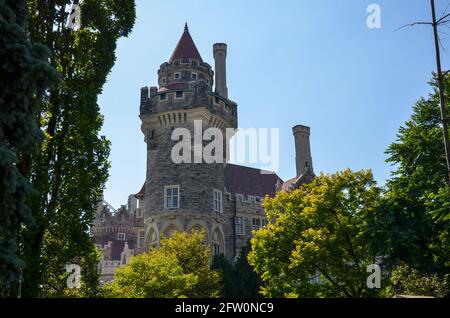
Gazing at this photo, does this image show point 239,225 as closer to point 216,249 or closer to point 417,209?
point 216,249

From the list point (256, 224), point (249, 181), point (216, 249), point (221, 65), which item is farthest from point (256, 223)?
point (221, 65)

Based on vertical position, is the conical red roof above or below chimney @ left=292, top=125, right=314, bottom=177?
above

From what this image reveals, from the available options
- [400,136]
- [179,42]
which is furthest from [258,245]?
[179,42]

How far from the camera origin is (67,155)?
47.7 ft

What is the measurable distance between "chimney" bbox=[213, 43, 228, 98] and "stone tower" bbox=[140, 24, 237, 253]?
283 inches

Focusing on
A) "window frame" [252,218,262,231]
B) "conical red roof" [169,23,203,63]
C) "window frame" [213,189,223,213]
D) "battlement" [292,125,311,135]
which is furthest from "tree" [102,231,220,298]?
"battlement" [292,125,311,135]

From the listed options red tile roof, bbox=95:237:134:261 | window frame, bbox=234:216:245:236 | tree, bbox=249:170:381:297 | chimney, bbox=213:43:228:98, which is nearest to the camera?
tree, bbox=249:170:381:297

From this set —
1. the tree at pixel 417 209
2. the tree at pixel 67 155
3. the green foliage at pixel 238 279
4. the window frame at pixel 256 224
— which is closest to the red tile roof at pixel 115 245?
the window frame at pixel 256 224

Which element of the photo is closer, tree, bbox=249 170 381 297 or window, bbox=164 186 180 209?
tree, bbox=249 170 381 297

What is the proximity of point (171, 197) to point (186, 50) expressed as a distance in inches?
533

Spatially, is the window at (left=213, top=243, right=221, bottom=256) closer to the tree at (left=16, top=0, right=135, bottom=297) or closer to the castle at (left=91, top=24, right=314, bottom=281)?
the castle at (left=91, top=24, right=314, bottom=281)

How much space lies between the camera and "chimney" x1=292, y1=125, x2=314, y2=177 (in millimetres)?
48781
